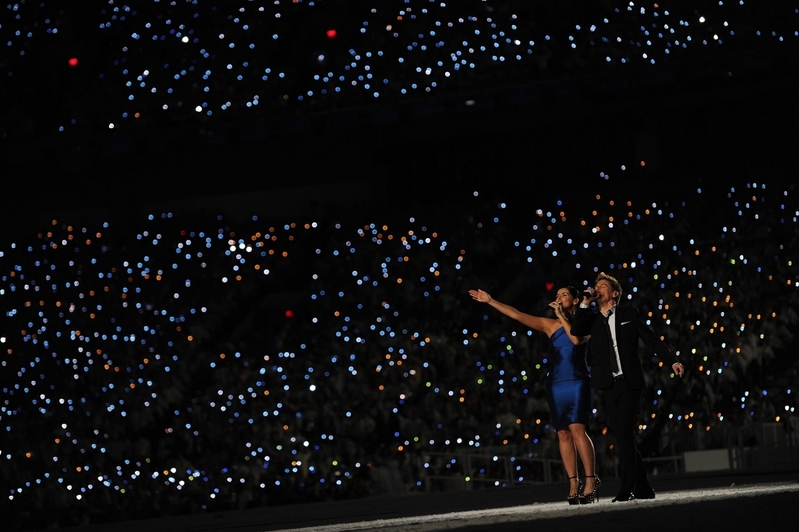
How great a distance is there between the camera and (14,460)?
613 inches

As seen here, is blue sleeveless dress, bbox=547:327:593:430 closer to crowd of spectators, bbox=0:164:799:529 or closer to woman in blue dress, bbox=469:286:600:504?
woman in blue dress, bbox=469:286:600:504

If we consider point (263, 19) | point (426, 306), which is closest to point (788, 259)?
point (426, 306)

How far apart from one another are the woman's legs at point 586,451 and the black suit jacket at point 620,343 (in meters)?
0.36

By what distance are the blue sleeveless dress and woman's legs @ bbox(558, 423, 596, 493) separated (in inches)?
2.0

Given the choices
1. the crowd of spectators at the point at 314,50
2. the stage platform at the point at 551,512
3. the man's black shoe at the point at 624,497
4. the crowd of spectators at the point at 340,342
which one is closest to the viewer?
the stage platform at the point at 551,512

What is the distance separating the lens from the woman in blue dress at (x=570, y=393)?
8555 mm

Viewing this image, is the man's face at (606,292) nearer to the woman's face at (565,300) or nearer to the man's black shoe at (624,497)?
the woman's face at (565,300)

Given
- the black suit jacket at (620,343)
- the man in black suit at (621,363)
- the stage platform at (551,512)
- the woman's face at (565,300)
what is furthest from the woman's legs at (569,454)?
the woman's face at (565,300)

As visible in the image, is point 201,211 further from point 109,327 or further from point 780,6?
point 780,6

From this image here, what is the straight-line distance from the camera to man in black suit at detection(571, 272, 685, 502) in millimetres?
8234

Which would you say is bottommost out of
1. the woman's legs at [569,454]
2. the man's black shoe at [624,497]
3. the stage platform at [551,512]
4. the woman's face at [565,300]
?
the stage platform at [551,512]

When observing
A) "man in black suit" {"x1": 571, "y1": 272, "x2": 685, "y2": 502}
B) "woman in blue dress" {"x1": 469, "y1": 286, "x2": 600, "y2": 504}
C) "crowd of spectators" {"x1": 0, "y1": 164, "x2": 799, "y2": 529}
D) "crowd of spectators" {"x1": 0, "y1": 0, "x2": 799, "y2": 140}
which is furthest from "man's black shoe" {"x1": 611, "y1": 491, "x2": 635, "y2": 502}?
"crowd of spectators" {"x1": 0, "y1": 0, "x2": 799, "y2": 140}

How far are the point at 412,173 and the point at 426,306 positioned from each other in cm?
577

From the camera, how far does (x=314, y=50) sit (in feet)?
73.2
